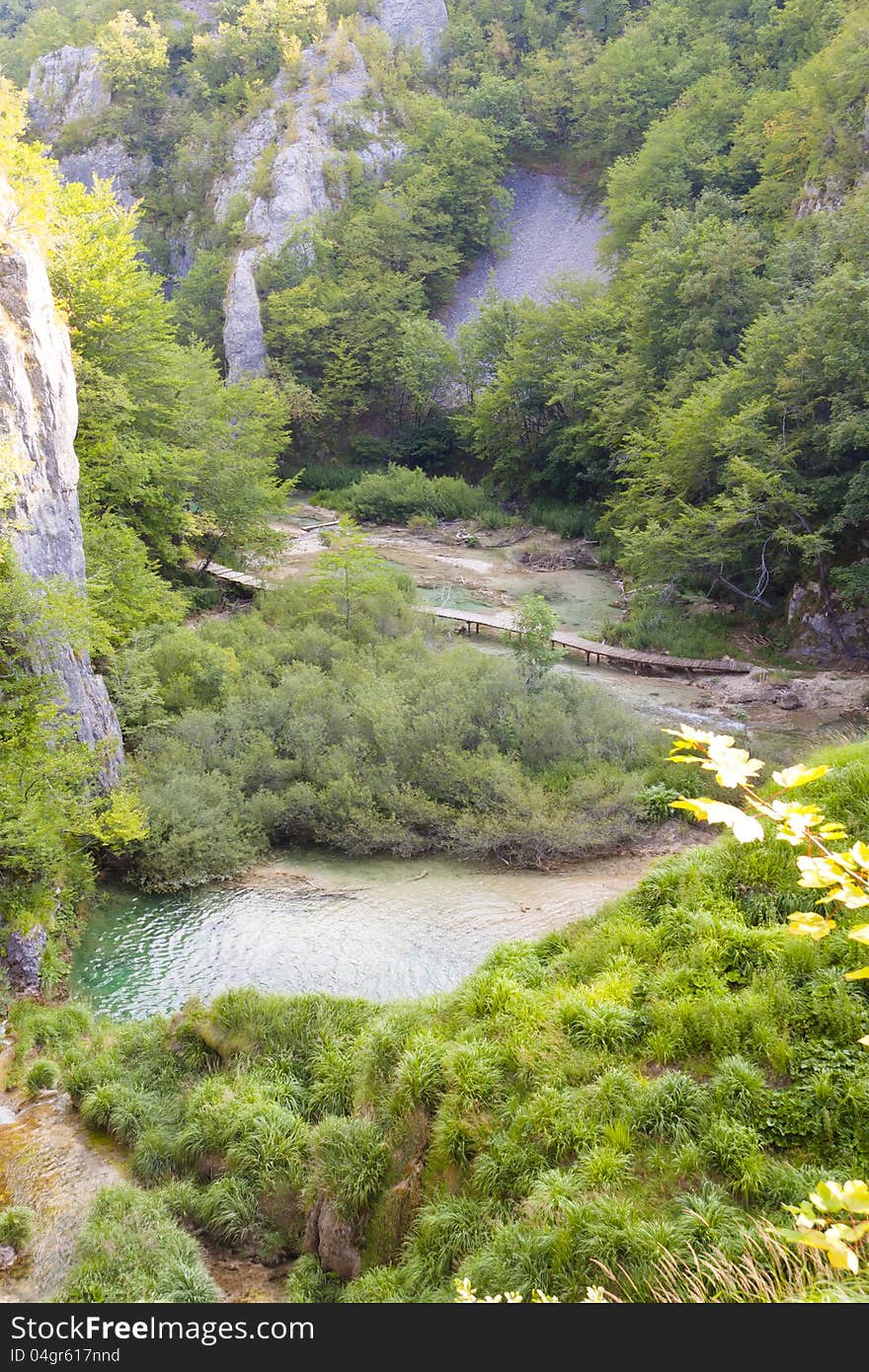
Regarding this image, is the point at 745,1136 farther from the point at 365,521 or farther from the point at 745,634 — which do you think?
the point at 365,521

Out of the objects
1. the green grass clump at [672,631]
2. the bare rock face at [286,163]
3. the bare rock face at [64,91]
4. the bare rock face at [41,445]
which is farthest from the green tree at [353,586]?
the bare rock face at [64,91]

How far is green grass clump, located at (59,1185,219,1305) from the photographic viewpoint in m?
5.86

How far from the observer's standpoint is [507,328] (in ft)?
127

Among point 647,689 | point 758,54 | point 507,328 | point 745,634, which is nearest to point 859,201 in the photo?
point 745,634

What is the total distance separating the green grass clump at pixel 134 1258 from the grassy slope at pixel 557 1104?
53 mm

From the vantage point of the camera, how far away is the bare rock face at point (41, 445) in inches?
463

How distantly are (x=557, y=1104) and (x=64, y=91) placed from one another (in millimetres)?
64986

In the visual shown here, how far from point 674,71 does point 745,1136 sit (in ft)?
165

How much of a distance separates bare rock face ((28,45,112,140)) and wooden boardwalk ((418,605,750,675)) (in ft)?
157

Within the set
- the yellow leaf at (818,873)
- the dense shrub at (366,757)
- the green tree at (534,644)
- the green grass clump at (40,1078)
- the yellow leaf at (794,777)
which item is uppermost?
the yellow leaf at (794,777)

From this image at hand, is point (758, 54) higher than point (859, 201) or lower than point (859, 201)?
higher


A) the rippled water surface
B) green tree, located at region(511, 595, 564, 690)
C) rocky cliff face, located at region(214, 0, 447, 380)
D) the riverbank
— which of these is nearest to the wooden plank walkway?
the riverbank

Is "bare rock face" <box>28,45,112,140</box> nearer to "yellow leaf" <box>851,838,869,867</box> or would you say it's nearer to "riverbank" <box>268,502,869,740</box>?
"riverbank" <box>268,502,869,740</box>

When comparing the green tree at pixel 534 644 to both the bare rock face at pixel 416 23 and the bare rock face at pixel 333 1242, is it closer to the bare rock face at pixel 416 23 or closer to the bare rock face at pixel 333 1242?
the bare rock face at pixel 333 1242
